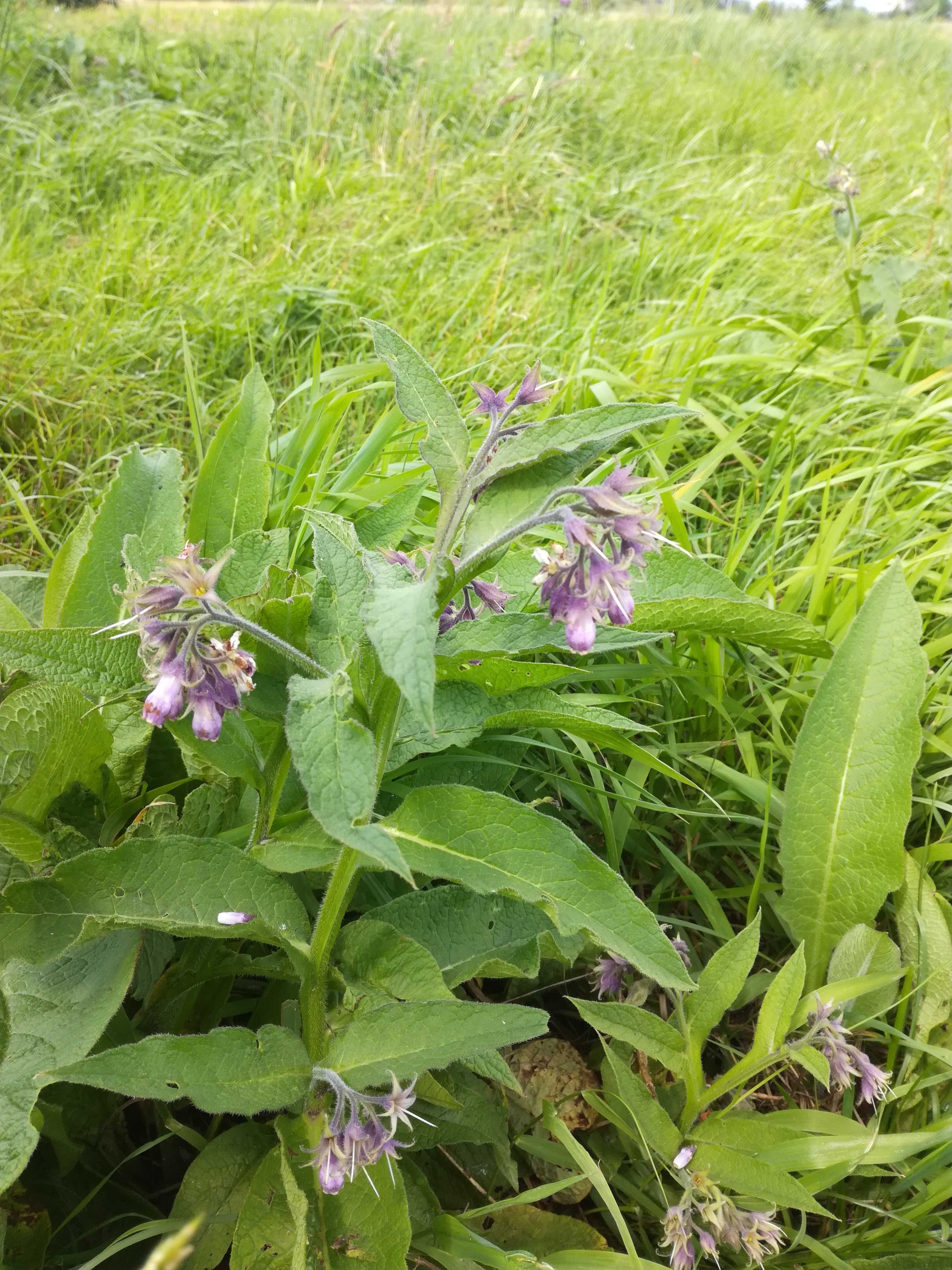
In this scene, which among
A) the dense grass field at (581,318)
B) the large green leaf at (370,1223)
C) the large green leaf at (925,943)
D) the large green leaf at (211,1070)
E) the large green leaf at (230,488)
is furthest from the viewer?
the dense grass field at (581,318)

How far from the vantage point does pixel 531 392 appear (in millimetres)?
1276

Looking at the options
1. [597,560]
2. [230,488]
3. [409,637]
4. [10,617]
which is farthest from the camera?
[230,488]

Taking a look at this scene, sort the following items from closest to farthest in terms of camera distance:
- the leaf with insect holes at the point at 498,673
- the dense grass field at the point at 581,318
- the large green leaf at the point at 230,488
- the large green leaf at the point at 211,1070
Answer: the large green leaf at the point at 211,1070 < the leaf with insect holes at the point at 498,673 < the large green leaf at the point at 230,488 < the dense grass field at the point at 581,318

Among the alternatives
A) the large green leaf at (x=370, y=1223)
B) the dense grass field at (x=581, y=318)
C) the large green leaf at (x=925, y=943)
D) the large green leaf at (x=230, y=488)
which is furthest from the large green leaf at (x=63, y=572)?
the large green leaf at (x=925, y=943)

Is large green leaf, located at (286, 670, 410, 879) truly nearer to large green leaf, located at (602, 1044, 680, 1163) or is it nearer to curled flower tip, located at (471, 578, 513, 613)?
curled flower tip, located at (471, 578, 513, 613)

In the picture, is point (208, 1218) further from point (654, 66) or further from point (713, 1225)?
point (654, 66)

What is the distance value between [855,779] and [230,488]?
1256 millimetres

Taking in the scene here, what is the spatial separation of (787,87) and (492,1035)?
856 centimetres

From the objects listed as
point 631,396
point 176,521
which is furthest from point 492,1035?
point 631,396

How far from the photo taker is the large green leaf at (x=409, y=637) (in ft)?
2.92

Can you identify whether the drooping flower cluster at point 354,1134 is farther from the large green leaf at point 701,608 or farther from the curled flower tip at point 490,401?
the curled flower tip at point 490,401

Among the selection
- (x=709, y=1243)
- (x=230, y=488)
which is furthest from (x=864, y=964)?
(x=230, y=488)

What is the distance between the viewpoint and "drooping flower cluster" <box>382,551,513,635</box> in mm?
1337

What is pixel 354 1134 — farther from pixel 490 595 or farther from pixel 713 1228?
pixel 490 595
